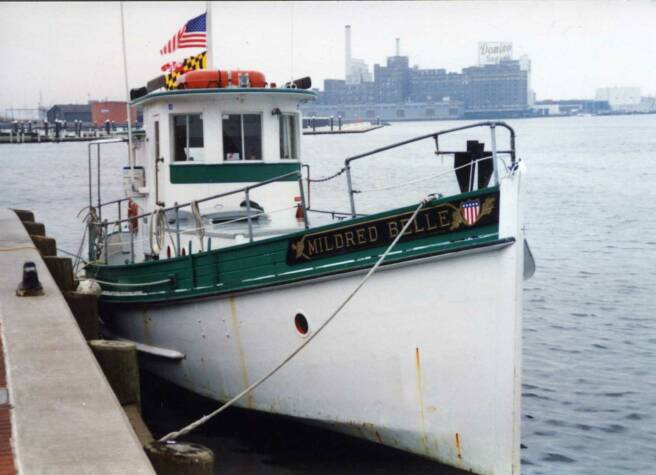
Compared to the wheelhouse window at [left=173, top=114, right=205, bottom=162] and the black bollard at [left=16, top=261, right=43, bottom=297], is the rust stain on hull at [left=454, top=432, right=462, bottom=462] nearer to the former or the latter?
the black bollard at [left=16, top=261, right=43, bottom=297]

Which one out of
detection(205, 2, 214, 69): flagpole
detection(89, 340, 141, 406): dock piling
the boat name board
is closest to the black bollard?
detection(89, 340, 141, 406): dock piling

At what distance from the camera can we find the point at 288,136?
13250 mm

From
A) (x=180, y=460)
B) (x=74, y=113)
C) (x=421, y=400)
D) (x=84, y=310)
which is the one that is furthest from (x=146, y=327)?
(x=74, y=113)

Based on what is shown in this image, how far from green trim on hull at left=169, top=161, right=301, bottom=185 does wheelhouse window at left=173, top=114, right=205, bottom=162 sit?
16 cm

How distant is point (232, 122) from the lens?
42.4 feet

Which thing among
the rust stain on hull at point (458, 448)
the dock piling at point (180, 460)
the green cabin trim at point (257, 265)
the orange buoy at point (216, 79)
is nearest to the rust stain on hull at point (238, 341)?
the green cabin trim at point (257, 265)

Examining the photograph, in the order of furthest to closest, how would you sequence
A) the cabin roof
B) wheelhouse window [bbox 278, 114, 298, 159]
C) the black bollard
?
wheelhouse window [bbox 278, 114, 298, 159], the cabin roof, the black bollard

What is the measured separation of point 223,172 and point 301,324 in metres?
3.56

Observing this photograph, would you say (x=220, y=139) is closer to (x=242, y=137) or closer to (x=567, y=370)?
(x=242, y=137)

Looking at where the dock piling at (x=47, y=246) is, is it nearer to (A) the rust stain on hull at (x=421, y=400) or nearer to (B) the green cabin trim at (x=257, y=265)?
(B) the green cabin trim at (x=257, y=265)

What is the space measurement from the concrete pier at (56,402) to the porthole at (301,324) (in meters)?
2.28

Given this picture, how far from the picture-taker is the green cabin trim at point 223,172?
1284 cm

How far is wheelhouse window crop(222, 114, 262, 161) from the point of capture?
12.9 meters

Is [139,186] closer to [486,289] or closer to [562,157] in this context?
[486,289]
